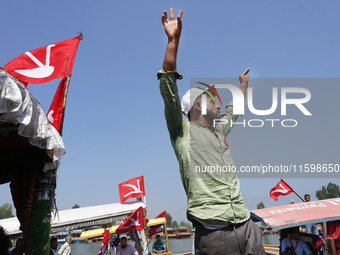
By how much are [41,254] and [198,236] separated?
2592mm

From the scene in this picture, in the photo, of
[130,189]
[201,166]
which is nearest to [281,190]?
[130,189]

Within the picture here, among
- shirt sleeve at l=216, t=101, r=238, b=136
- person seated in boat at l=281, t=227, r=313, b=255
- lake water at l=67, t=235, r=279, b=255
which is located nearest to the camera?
shirt sleeve at l=216, t=101, r=238, b=136

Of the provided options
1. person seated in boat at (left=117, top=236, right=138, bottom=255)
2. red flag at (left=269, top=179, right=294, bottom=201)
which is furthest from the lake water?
person seated in boat at (left=117, top=236, right=138, bottom=255)

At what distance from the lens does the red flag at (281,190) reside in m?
13.2

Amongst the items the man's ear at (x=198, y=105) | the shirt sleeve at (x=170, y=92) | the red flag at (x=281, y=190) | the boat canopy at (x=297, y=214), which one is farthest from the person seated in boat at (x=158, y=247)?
the shirt sleeve at (x=170, y=92)

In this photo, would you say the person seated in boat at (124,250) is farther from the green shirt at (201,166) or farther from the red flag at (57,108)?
the green shirt at (201,166)

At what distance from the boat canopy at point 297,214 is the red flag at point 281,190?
5.31 meters

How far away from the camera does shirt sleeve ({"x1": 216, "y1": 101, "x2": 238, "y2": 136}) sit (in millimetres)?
2600

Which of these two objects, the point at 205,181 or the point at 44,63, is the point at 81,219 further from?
the point at 205,181

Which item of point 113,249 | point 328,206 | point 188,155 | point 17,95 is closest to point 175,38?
point 188,155

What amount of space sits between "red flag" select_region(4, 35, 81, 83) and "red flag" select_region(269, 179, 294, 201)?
437 inches

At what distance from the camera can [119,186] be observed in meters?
12.9

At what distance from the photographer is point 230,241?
193 centimetres

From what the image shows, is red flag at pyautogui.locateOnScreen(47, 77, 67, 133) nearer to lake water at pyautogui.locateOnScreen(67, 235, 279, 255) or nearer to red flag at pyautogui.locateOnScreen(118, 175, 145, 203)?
red flag at pyautogui.locateOnScreen(118, 175, 145, 203)
